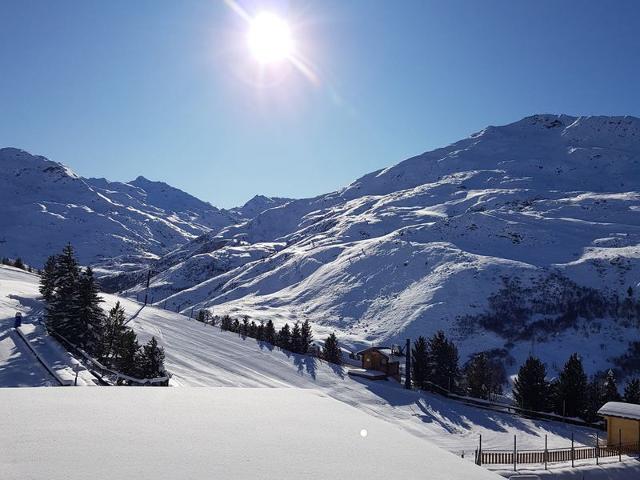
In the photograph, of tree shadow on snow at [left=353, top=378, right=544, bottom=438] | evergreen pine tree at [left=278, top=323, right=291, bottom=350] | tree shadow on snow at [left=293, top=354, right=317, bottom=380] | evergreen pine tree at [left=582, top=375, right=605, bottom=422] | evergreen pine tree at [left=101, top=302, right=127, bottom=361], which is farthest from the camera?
evergreen pine tree at [left=278, top=323, right=291, bottom=350]

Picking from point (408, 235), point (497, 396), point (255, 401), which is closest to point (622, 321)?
point (497, 396)

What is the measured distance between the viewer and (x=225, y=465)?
21.0ft

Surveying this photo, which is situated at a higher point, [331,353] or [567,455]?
[331,353]

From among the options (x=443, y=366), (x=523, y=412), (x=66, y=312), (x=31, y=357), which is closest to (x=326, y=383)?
(x=443, y=366)

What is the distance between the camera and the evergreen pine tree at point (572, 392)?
4053cm

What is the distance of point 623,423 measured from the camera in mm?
24516

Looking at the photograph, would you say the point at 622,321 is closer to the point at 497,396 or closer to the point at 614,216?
the point at 497,396

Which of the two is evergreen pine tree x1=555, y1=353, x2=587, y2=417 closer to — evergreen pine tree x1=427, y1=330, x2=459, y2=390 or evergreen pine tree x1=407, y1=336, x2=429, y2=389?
evergreen pine tree x1=427, y1=330, x2=459, y2=390

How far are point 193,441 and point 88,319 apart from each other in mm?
26516

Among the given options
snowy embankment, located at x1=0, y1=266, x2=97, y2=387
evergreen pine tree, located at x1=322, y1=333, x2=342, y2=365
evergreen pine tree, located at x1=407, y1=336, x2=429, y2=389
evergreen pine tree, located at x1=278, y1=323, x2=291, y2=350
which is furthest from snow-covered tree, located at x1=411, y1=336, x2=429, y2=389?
snowy embankment, located at x1=0, y1=266, x2=97, y2=387

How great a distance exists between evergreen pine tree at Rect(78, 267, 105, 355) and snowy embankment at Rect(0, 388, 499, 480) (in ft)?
68.4

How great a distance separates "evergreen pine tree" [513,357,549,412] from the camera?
42.4m

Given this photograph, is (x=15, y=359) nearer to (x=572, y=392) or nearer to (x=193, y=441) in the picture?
(x=193, y=441)

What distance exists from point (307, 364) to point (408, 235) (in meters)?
115
